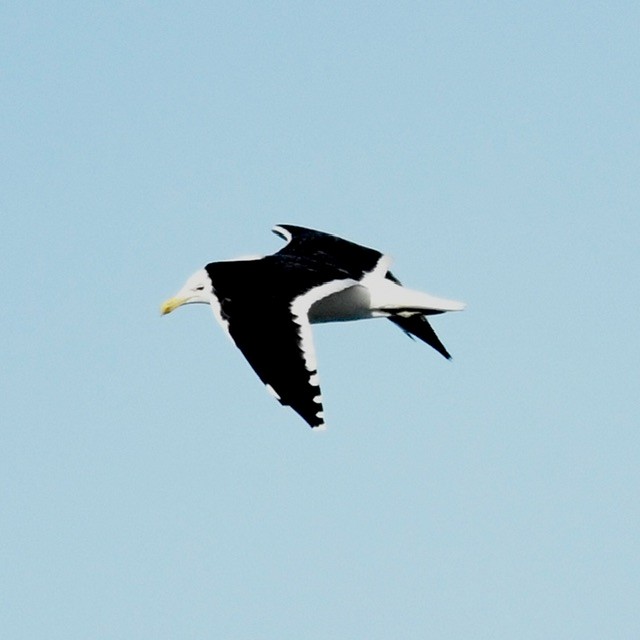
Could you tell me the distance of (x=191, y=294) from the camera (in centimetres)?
2258

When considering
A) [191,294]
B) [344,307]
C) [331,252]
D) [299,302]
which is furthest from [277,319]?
[331,252]

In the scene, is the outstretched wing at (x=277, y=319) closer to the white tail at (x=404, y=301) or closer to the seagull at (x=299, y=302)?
the seagull at (x=299, y=302)

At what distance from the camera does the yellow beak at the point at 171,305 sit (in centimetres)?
2284

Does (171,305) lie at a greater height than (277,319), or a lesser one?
greater

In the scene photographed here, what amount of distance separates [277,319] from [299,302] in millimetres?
513

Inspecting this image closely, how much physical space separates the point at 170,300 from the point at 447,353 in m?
4.55

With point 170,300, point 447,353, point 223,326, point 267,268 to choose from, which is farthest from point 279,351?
point 447,353

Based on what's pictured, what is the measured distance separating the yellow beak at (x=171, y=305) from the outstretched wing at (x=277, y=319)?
142 cm

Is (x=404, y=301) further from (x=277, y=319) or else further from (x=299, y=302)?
(x=277, y=319)

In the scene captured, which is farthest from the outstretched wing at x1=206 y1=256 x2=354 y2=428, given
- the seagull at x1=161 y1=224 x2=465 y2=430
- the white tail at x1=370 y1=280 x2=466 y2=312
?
the white tail at x1=370 y1=280 x2=466 y2=312

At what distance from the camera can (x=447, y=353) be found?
24828 mm

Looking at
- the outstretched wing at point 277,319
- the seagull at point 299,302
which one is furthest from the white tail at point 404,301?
the outstretched wing at point 277,319

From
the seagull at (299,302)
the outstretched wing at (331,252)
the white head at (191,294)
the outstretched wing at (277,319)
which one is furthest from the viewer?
the outstretched wing at (331,252)

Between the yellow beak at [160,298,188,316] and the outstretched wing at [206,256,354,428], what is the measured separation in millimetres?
1423
